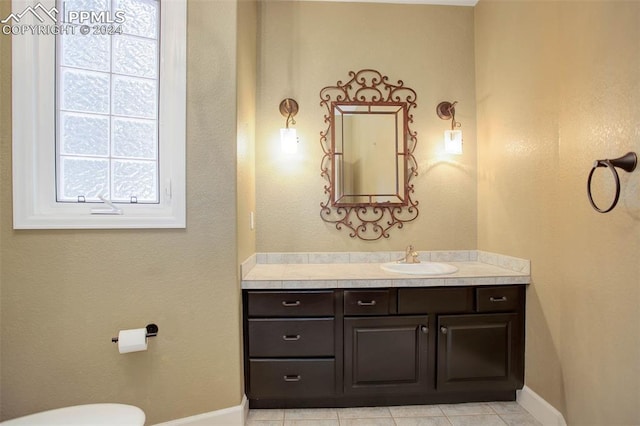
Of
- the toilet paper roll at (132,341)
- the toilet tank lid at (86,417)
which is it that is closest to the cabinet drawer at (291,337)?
the toilet paper roll at (132,341)

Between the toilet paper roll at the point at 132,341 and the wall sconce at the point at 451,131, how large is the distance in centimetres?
242

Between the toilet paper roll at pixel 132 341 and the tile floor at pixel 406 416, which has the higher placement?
the toilet paper roll at pixel 132 341

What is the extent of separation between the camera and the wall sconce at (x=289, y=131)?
88.2 inches

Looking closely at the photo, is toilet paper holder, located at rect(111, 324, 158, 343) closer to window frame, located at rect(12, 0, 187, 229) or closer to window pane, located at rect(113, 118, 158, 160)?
window frame, located at rect(12, 0, 187, 229)

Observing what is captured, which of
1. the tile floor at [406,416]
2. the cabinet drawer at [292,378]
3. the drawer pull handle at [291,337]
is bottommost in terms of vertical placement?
the tile floor at [406,416]

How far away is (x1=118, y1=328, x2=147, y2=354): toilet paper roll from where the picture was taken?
58.2 inches

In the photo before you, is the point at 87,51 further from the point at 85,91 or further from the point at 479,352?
the point at 479,352

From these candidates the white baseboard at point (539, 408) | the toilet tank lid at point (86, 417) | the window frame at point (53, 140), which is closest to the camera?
the toilet tank lid at point (86, 417)

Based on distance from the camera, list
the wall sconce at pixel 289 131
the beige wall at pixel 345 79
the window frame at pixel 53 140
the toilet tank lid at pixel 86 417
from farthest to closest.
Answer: the beige wall at pixel 345 79 → the wall sconce at pixel 289 131 → the window frame at pixel 53 140 → the toilet tank lid at pixel 86 417

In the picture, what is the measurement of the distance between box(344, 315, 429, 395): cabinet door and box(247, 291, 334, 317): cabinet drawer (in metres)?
0.18

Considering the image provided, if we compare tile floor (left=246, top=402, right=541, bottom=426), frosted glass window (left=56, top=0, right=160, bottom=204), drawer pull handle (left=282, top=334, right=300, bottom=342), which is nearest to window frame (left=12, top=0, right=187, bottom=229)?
frosted glass window (left=56, top=0, right=160, bottom=204)

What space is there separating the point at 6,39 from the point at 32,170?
2.12ft

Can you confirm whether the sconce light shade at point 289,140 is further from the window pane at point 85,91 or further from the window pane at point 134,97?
the window pane at point 85,91

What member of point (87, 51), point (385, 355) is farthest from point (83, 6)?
point (385, 355)
